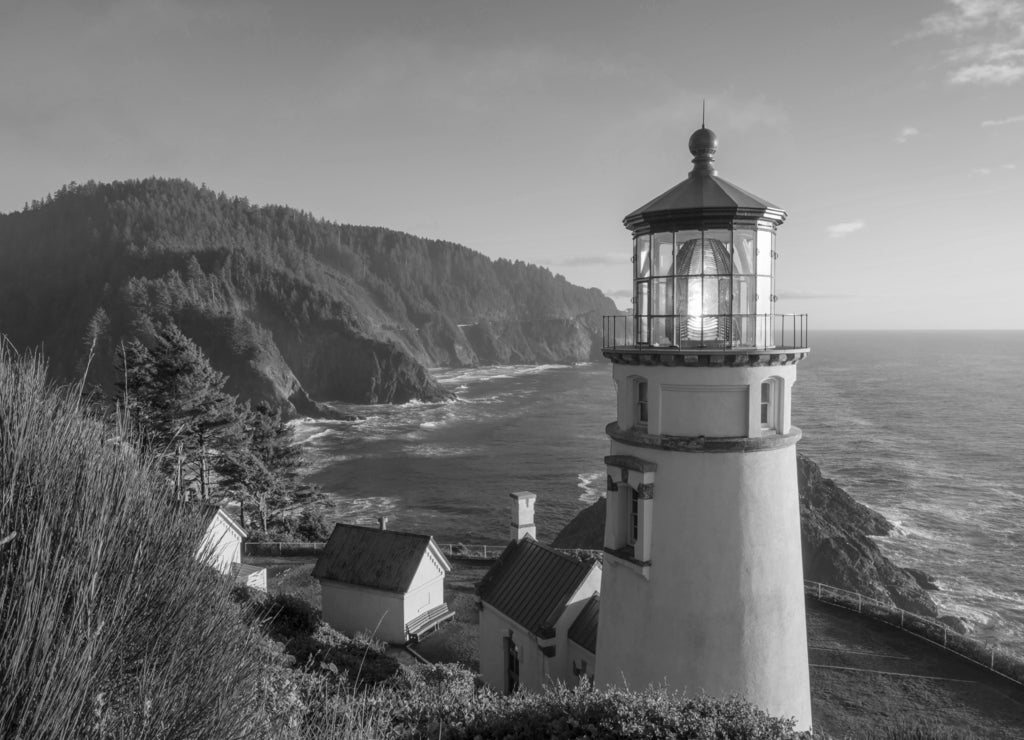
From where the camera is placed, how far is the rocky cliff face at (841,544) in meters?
28.1

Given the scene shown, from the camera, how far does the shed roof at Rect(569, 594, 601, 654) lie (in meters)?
12.5

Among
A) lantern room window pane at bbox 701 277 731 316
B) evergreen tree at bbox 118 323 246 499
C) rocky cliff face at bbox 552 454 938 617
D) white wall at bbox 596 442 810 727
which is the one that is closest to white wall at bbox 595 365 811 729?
white wall at bbox 596 442 810 727

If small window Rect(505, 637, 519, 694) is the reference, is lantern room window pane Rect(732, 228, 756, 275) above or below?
above

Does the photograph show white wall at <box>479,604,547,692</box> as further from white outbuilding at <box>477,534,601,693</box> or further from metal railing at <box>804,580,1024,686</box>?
metal railing at <box>804,580,1024,686</box>

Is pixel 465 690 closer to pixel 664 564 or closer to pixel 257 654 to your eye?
pixel 664 564

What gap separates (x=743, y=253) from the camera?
827cm

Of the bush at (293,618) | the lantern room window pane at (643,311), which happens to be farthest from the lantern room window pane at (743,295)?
the bush at (293,618)

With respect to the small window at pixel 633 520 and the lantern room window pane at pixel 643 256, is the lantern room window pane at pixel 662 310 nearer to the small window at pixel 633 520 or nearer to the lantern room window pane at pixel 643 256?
the lantern room window pane at pixel 643 256

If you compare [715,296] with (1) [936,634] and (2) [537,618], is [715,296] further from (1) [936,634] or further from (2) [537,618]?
(1) [936,634]

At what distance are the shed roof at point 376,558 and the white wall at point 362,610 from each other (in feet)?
0.94

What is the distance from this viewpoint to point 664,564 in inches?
316

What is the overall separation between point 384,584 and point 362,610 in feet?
4.16

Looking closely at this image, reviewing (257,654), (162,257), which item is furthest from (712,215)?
(162,257)

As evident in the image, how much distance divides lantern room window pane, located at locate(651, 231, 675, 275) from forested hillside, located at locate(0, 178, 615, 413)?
63.9 m
